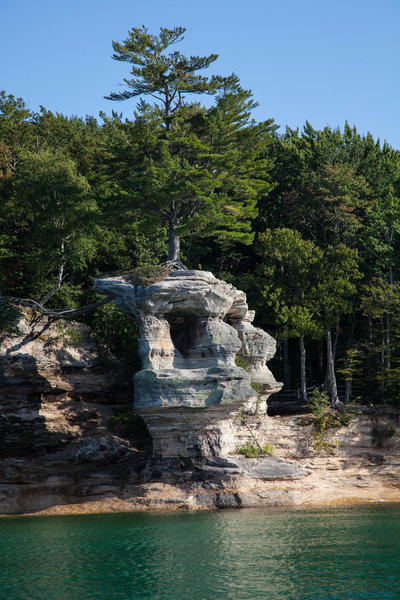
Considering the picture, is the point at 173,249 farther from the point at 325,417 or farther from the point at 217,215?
→ the point at 325,417

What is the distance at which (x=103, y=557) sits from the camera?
2136cm

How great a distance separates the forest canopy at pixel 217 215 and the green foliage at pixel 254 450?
649 centimetres

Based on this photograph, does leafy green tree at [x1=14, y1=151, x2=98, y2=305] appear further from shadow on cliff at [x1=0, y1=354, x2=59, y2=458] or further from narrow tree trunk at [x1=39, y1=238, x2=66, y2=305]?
shadow on cliff at [x1=0, y1=354, x2=59, y2=458]

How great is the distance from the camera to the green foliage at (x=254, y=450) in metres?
34.1

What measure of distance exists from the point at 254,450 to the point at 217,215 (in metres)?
13.2

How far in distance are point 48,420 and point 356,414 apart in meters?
18.5

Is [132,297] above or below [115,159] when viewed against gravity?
below

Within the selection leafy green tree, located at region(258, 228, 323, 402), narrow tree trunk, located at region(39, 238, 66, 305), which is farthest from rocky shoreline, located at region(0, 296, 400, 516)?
leafy green tree, located at region(258, 228, 323, 402)

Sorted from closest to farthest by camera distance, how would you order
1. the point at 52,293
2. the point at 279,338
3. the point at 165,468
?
the point at 165,468, the point at 52,293, the point at 279,338

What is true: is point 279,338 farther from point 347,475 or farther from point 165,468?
point 165,468

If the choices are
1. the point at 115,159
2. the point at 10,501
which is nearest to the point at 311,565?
the point at 10,501

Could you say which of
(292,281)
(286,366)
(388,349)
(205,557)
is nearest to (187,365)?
(292,281)

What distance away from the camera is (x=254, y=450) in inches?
1353

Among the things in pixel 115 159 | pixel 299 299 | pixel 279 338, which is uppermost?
pixel 115 159
